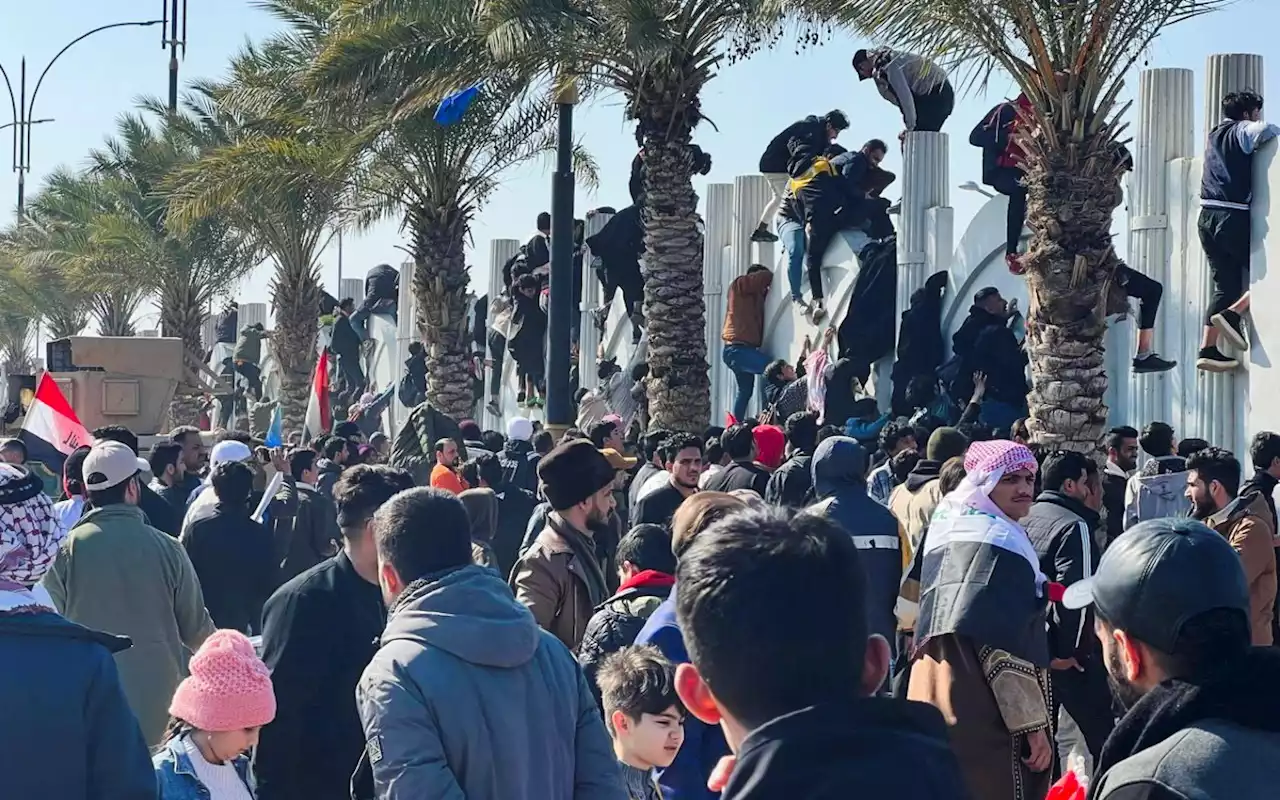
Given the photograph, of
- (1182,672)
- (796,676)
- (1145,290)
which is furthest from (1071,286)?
(796,676)

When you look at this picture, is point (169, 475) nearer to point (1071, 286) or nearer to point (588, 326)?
point (1071, 286)

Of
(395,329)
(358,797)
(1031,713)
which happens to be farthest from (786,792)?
(395,329)

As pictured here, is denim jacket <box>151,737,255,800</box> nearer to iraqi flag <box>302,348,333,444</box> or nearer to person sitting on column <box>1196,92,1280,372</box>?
person sitting on column <box>1196,92,1280,372</box>

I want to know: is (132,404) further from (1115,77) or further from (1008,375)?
(1115,77)

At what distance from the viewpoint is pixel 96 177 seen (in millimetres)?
34031

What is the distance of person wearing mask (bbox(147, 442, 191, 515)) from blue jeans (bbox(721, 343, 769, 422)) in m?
9.36

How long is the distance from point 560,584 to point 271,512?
16.9 ft

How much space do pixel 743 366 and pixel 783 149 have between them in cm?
241

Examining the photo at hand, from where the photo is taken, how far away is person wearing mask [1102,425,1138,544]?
34.6 feet

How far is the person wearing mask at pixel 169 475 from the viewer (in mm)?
10609

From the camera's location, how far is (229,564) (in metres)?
8.30

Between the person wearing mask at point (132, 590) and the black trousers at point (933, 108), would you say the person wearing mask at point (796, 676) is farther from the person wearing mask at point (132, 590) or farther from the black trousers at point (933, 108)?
the black trousers at point (933, 108)

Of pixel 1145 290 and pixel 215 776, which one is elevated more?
pixel 1145 290

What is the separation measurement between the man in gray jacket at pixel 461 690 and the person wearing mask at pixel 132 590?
251 cm
